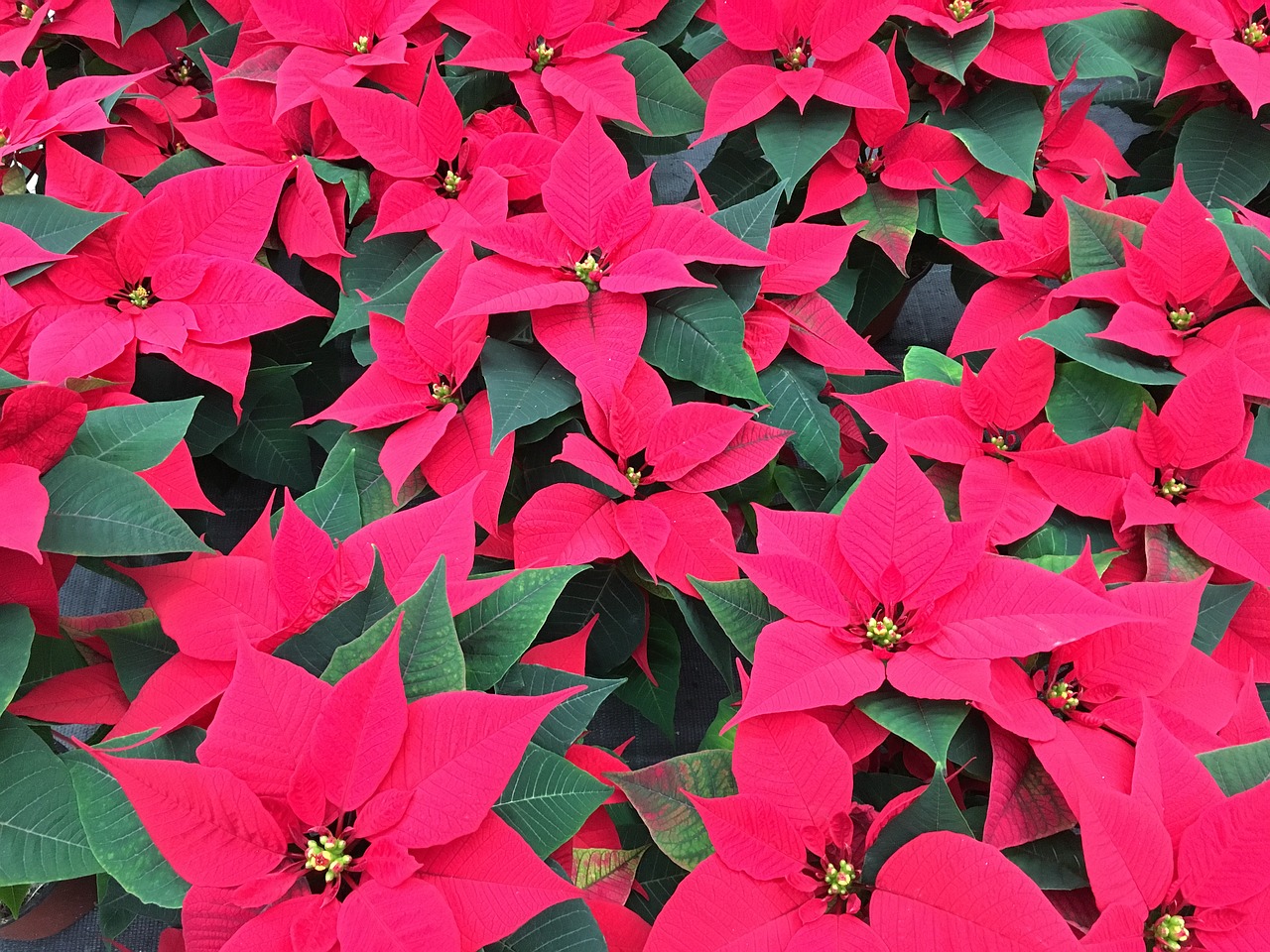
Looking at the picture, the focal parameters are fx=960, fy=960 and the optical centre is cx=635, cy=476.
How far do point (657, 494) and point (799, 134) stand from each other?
42 cm

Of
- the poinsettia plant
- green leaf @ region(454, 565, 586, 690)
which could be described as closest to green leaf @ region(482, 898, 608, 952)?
the poinsettia plant

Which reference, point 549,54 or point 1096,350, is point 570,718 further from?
point 549,54

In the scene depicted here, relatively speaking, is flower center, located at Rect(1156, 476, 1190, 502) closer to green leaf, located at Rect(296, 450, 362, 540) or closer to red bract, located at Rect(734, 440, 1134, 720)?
red bract, located at Rect(734, 440, 1134, 720)

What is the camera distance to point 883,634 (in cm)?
62

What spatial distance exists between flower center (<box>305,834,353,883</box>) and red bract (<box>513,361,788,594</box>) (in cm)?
27

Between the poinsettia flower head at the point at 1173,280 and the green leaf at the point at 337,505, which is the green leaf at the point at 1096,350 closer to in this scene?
Answer: the poinsettia flower head at the point at 1173,280

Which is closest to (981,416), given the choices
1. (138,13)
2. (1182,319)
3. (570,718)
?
(1182,319)

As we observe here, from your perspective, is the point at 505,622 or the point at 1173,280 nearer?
the point at 505,622

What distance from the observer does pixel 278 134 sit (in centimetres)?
92

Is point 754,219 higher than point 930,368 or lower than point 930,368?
higher

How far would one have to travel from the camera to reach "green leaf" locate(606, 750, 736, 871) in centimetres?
→ 58

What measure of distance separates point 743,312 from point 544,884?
1.59 feet

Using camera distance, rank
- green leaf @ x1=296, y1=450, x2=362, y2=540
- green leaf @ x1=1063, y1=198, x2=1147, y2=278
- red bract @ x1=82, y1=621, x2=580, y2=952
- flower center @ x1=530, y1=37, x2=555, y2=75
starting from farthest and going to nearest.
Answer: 1. flower center @ x1=530, y1=37, x2=555, y2=75
2. green leaf @ x1=1063, y1=198, x2=1147, y2=278
3. green leaf @ x1=296, y1=450, x2=362, y2=540
4. red bract @ x1=82, y1=621, x2=580, y2=952

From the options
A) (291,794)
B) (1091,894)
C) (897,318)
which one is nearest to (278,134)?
(291,794)
